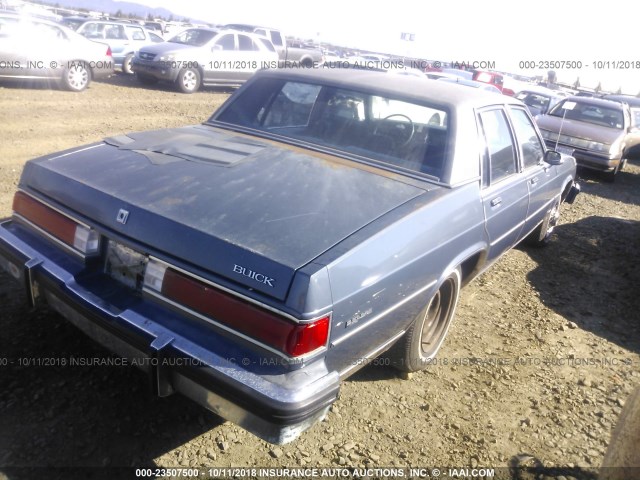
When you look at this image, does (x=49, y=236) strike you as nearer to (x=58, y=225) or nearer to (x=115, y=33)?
(x=58, y=225)

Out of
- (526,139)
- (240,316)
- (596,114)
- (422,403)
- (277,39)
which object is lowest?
(422,403)

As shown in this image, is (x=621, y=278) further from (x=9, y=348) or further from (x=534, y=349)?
(x=9, y=348)

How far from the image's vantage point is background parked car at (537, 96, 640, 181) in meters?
9.43

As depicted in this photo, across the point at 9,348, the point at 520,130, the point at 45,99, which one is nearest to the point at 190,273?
the point at 9,348

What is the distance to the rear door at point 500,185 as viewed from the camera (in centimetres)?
329

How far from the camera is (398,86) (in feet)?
11.3

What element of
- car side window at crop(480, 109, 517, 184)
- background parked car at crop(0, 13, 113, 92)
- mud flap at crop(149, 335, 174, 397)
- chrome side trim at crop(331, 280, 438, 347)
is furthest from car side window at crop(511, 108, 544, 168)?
background parked car at crop(0, 13, 113, 92)

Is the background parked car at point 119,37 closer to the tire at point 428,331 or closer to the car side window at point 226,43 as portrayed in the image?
the car side window at point 226,43

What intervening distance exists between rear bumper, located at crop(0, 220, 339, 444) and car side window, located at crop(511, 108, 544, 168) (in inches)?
109

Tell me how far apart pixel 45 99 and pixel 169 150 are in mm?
8149

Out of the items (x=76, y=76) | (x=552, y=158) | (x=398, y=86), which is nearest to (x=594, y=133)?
(x=552, y=158)

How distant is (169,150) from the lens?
9.70ft

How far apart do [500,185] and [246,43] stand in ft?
40.7

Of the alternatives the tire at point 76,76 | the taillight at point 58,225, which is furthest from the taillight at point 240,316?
the tire at point 76,76
